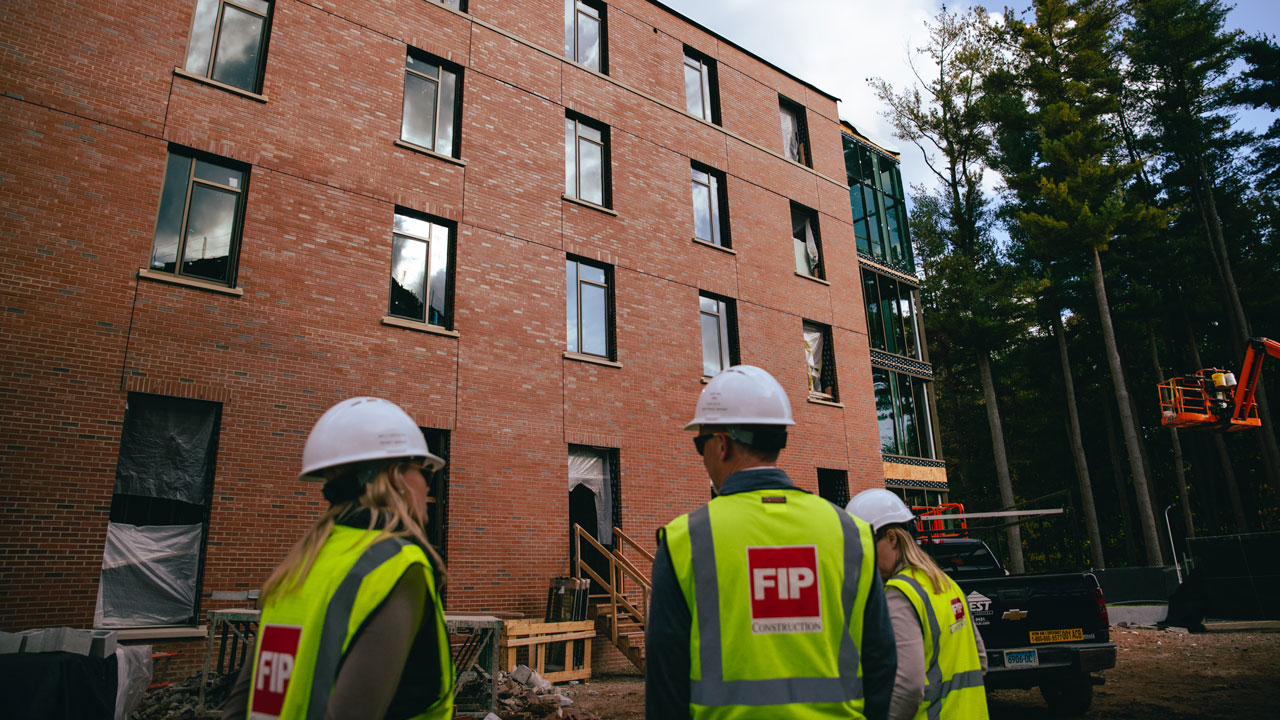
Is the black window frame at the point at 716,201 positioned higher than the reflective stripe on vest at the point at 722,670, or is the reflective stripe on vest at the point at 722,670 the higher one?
the black window frame at the point at 716,201

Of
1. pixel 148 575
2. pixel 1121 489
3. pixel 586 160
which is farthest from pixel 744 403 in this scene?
pixel 1121 489

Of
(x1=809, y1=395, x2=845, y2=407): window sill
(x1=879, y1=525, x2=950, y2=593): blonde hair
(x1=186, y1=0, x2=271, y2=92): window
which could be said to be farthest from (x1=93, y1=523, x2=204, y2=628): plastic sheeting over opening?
(x1=809, y1=395, x2=845, y2=407): window sill

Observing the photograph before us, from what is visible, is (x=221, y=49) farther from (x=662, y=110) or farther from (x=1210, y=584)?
(x=1210, y=584)

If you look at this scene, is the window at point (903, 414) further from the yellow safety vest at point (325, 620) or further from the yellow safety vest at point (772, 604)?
the yellow safety vest at point (325, 620)

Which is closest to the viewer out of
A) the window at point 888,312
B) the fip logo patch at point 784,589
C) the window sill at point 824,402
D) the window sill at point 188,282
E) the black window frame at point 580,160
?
the fip logo patch at point 784,589

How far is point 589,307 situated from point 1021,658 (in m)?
10.2

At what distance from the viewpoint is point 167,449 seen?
10.4 meters

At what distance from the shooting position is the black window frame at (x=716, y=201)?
1861 cm

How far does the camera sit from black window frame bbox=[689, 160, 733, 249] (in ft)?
61.1

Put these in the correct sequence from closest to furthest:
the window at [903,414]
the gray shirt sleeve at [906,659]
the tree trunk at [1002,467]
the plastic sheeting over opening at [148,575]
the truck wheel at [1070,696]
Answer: the gray shirt sleeve at [906,659], the truck wheel at [1070,696], the plastic sheeting over opening at [148,575], the window at [903,414], the tree trunk at [1002,467]

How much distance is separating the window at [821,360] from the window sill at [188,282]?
13235 millimetres

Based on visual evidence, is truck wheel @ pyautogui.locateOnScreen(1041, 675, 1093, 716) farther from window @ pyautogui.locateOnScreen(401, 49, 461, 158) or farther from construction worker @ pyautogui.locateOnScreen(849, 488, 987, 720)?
window @ pyautogui.locateOnScreen(401, 49, 461, 158)

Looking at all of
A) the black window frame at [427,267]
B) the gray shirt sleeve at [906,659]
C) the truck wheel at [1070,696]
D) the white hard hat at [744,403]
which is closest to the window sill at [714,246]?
the black window frame at [427,267]

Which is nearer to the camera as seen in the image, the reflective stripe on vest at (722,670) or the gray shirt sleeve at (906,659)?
the reflective stripe on vest at (722,670)
